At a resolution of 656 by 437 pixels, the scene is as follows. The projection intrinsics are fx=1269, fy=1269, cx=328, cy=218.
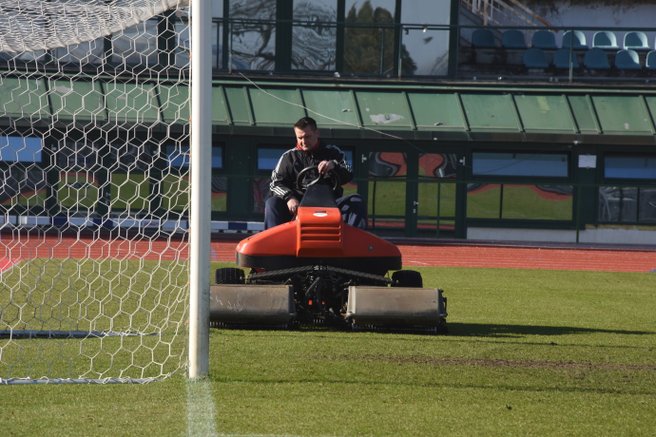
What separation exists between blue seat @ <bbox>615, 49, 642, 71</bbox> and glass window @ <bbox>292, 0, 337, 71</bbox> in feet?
23.9

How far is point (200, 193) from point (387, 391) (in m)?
1.64

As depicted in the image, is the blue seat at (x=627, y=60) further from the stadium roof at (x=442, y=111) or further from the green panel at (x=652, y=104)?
the green panel at (x=652, y=104)

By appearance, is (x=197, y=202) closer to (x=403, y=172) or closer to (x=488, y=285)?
(x=488, y=285)

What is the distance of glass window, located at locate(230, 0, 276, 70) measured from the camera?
30.2 metres

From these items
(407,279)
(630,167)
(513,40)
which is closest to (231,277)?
(407,279)

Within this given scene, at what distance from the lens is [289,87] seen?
30156 millimetres

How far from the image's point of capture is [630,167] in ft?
100

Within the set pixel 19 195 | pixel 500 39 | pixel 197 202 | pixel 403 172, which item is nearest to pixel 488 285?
pixel 19 195

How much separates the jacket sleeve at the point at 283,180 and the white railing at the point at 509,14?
967 inches

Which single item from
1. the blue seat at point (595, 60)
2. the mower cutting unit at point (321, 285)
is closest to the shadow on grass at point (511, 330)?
the mower cutting unit at point (321, 285)

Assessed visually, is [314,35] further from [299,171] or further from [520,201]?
[299,171]

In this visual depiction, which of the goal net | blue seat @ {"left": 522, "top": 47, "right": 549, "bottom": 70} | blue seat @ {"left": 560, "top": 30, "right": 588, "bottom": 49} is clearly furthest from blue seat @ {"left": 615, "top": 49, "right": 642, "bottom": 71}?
the goal net

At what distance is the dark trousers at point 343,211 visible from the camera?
11.3 metres

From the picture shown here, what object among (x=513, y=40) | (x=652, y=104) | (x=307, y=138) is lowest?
(x=307, y=138)
